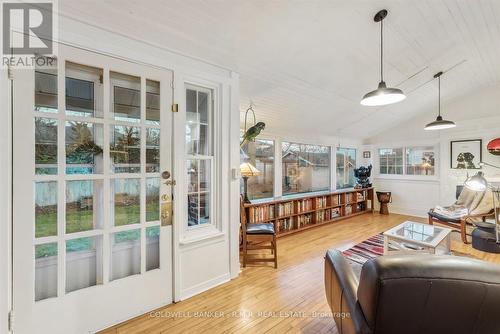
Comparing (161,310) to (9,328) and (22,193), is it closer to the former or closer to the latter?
(9,328)

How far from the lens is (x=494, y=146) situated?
4242mm

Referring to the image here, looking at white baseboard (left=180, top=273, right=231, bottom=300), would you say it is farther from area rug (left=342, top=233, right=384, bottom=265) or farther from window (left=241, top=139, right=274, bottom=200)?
window (left=241, top=139, right=274, bottom=200)

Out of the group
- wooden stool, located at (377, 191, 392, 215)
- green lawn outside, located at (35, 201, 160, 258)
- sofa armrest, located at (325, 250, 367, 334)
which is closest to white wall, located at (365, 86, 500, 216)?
wooden stool, located at (377, 191, 392, 215)

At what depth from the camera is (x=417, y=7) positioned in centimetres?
219

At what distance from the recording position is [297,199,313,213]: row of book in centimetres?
431

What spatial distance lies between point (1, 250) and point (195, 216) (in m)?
1.33

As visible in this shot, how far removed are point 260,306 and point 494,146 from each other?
5197 millimetres

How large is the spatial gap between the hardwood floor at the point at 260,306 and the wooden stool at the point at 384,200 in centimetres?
240

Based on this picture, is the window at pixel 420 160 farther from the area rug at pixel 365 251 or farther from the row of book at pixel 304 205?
the row of book at pixel 304 205

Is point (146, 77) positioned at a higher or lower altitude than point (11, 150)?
higher

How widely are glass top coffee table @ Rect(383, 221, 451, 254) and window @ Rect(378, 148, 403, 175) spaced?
2.89 meters

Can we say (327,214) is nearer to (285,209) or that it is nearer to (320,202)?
(320,202)

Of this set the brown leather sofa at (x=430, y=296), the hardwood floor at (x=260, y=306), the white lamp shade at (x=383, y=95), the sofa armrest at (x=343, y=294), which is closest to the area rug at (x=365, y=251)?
the hardwood floor at (x=260, y=306)

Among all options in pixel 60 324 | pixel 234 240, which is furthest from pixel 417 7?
pixel 60 324
